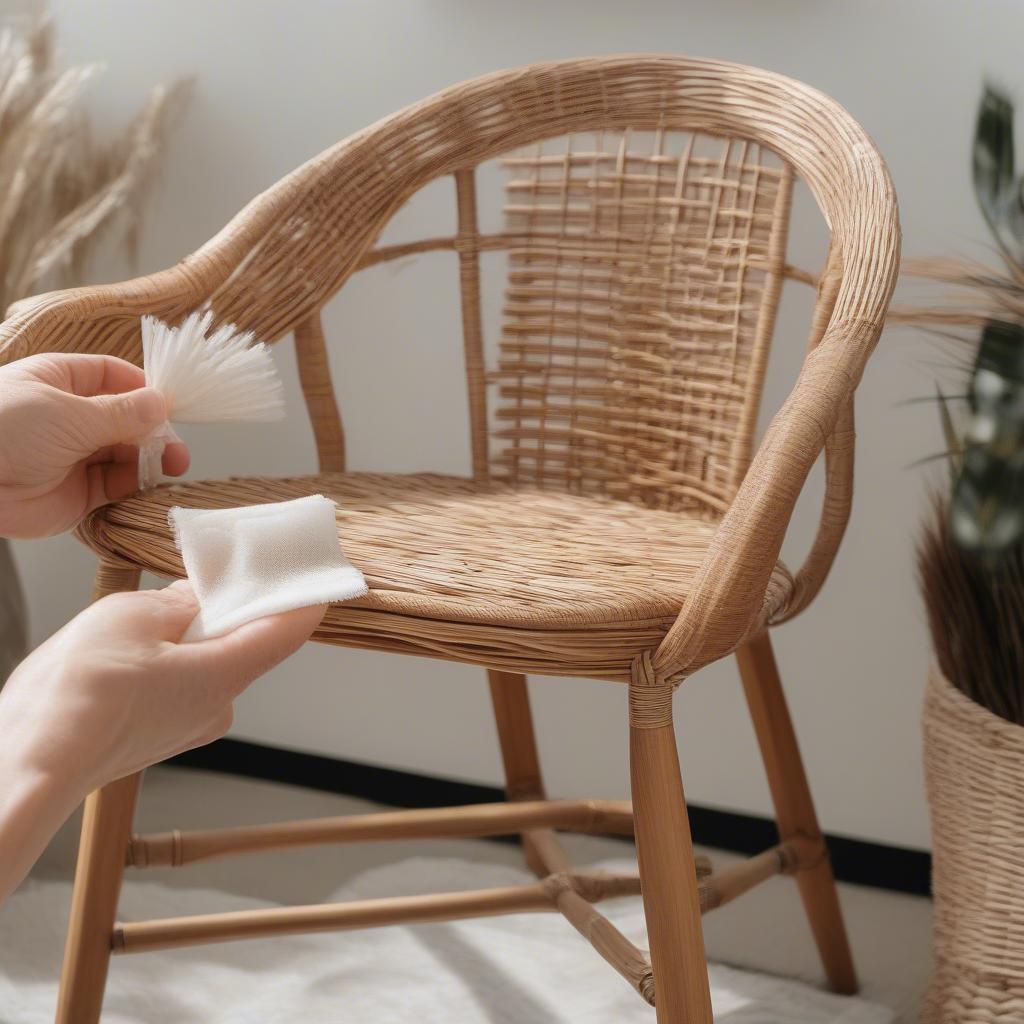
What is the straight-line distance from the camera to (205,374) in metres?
0.84

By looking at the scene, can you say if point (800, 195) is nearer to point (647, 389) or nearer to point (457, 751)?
point (647, 389)

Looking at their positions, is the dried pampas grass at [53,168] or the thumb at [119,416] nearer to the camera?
the thumb at [119,416]

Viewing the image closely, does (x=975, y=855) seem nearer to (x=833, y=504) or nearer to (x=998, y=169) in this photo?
(x=833, y=504)

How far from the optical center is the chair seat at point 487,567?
0.68m

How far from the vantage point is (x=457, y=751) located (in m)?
1.50

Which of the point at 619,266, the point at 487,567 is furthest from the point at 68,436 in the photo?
the point at 619,266

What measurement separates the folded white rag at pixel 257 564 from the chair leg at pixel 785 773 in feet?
1.44

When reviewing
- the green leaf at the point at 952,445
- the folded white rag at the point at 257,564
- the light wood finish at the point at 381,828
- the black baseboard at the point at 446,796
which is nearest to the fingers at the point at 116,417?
the folded white rag at the point at 257,564

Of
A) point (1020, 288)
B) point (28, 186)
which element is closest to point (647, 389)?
point (1020, 288)

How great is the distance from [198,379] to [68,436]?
0.10 metres

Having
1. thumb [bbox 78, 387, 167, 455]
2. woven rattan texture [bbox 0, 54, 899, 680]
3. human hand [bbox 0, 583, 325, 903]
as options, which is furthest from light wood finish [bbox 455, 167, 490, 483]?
human hand [bbox 0, 583, 325, 903]

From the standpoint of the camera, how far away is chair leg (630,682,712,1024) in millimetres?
696

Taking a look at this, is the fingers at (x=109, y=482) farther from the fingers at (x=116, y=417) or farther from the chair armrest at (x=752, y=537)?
the chair armrest at (x=752, y=537)

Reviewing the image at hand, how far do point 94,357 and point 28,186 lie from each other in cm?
53
